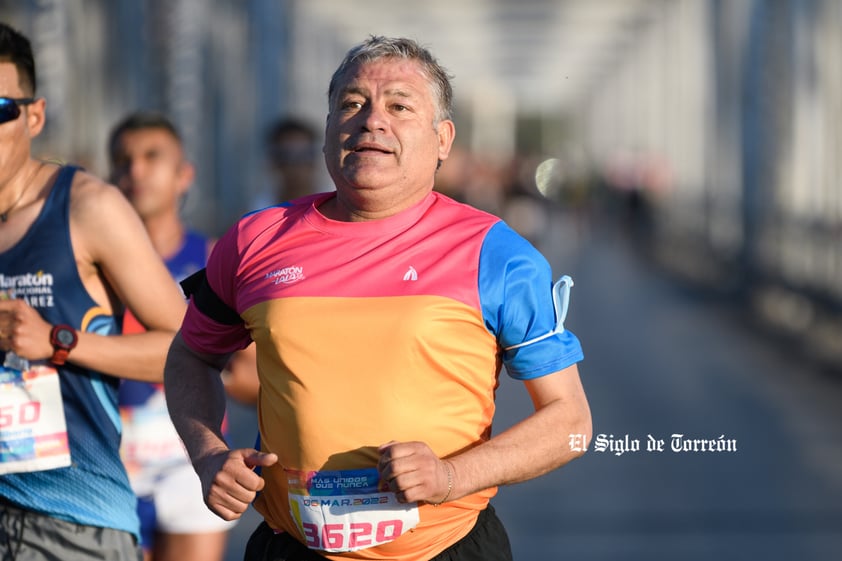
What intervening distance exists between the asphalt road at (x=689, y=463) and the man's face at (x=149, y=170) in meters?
1.49

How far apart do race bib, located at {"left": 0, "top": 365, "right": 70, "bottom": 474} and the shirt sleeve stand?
1.80ft

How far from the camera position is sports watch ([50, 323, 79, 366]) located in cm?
339

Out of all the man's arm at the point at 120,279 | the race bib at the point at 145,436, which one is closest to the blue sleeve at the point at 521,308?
the man's arm at the point at 120,279

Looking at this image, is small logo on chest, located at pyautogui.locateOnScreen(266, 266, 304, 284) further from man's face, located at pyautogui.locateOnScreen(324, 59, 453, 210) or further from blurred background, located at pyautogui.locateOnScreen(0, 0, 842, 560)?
blurred background, located at pyautogui.locateOnScreen(0, 0, 842, 560)

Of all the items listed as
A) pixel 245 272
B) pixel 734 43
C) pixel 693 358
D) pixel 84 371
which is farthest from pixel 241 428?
pixel 734 43

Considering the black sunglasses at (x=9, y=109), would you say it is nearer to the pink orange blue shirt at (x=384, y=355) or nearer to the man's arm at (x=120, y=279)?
the man's arm at (x=120, y=279)

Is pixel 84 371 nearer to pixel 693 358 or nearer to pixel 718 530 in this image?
pixel 718 530

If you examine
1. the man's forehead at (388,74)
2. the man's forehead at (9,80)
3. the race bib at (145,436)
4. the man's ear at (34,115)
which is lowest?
the race bib at (145,436)

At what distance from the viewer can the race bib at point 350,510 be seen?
2.77m

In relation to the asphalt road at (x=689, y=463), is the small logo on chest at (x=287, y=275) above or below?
above

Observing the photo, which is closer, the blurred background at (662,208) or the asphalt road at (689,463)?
the asphalt road at (689,463)

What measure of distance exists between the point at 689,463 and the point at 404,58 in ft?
22.9

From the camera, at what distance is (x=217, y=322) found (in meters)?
3.08

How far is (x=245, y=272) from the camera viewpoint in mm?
2977
